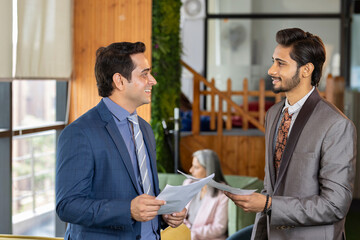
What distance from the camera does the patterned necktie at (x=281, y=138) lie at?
7.63 feet

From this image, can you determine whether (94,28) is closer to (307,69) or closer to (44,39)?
(44,39)

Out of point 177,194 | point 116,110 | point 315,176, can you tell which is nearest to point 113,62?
point 116,110

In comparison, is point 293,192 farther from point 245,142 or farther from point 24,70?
point 245,142

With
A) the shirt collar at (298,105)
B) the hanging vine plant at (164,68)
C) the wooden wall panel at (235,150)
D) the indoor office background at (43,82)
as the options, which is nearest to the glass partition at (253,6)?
the wooden wall panel at (235,150)

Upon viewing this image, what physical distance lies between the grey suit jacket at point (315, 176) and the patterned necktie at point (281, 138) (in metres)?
0.11

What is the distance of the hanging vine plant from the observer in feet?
17.7

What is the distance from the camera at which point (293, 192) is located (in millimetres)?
2193

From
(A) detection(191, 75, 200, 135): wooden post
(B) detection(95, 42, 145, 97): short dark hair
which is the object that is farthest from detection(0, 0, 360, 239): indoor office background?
(A) detection(191, 75, 200, 135): wooden post

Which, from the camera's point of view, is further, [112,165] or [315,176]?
[315,176]

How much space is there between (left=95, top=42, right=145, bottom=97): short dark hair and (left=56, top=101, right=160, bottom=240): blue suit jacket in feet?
0.51

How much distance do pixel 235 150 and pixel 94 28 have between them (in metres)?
3.50

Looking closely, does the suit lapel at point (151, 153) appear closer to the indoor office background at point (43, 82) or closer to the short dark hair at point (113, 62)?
the short dark hair at point (113, 62)

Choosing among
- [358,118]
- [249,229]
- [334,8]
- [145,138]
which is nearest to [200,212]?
[249,229]

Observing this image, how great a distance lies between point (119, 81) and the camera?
2201 millimetres
